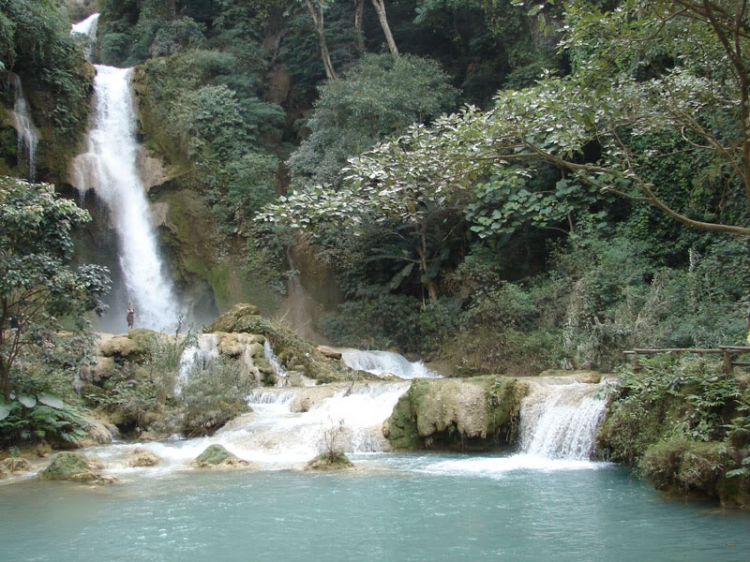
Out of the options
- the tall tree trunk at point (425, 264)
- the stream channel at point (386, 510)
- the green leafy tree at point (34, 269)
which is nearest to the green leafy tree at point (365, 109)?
the tall tree trunk at point (425, 264)

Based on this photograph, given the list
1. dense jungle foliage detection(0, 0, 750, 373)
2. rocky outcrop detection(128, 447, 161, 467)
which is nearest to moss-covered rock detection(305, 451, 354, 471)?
rocky outcrop detection(128, 447, 161, 467)

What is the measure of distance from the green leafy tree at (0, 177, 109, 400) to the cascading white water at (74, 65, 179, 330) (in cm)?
1147

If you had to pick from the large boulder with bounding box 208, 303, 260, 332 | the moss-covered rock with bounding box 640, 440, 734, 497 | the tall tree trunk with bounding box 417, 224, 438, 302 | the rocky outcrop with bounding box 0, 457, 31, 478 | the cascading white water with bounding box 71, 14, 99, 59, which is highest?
the cascading white water with bounding box 71, 14, 99, 59

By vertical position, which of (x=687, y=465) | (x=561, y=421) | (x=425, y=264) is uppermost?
(x=425, y=264)

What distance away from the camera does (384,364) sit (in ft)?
63.8

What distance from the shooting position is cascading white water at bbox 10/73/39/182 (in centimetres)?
2214

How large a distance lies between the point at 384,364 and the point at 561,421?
368 inches

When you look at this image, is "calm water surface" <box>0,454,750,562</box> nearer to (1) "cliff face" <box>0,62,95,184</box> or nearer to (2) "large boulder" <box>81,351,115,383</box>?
(2) "large boulder" <box>81,351,115,383</box>

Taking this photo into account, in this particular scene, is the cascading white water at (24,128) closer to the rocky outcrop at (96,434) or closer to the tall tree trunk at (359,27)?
the rocky outcrop at (96,434)

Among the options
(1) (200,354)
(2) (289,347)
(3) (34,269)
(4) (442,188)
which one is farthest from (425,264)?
(4) (442,188)

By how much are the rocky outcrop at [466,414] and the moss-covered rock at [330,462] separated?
1620 millimetres

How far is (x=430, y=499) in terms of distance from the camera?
7.99 metres

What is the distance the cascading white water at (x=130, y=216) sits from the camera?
2298 centimetres

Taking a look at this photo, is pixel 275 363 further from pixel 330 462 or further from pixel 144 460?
pixel 330 462
